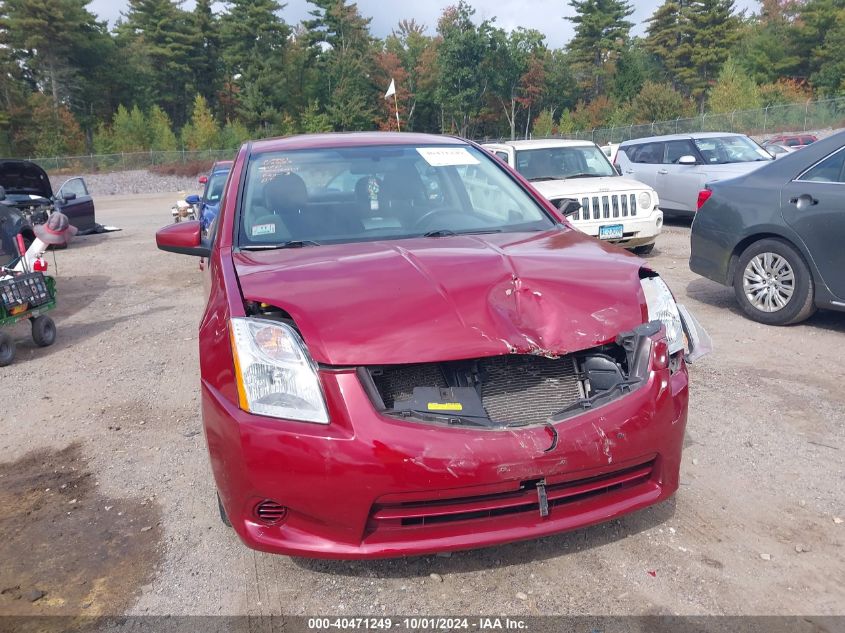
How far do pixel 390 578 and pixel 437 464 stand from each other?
2.37 ft

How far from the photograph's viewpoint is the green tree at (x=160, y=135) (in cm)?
5347

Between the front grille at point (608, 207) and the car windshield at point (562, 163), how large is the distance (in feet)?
3.75

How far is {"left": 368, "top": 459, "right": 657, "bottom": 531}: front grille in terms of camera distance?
2332mm

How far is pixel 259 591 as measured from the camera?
2660mm

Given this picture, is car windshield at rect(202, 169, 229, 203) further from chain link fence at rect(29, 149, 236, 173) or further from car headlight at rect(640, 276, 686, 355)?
chain link fence at rect(29, 149, 236, 173)

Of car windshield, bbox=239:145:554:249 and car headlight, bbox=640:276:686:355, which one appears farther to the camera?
car windshield, bbox=239:145:554:249

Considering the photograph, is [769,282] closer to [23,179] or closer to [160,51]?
[23,179]

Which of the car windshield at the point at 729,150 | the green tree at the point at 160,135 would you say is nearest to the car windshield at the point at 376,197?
the car windshield at the point at 729,150

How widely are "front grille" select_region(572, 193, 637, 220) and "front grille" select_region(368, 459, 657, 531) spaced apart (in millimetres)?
7185

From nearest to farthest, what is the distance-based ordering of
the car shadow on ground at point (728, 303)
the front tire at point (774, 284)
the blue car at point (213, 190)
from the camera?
the front tire at point (774, 284) < the car shadow on ground at point (728, 303) < the blue car at point (213, 190)

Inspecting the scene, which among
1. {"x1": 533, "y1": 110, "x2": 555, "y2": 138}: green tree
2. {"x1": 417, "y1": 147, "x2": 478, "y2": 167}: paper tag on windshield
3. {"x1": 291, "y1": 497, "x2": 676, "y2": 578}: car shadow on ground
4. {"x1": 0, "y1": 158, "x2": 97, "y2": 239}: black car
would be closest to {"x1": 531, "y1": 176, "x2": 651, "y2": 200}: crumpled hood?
{"x1": 417, "y1": 147, "x2": 478, "y2": 167}: paper tag on windshield

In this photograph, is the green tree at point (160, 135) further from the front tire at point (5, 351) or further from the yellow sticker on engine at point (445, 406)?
the yellow sticker on engine at point (445, 406)

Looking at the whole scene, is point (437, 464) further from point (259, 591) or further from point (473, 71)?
point (473, 71)

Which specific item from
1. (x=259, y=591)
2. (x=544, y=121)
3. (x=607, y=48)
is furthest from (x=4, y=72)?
(x=259, y=591)
